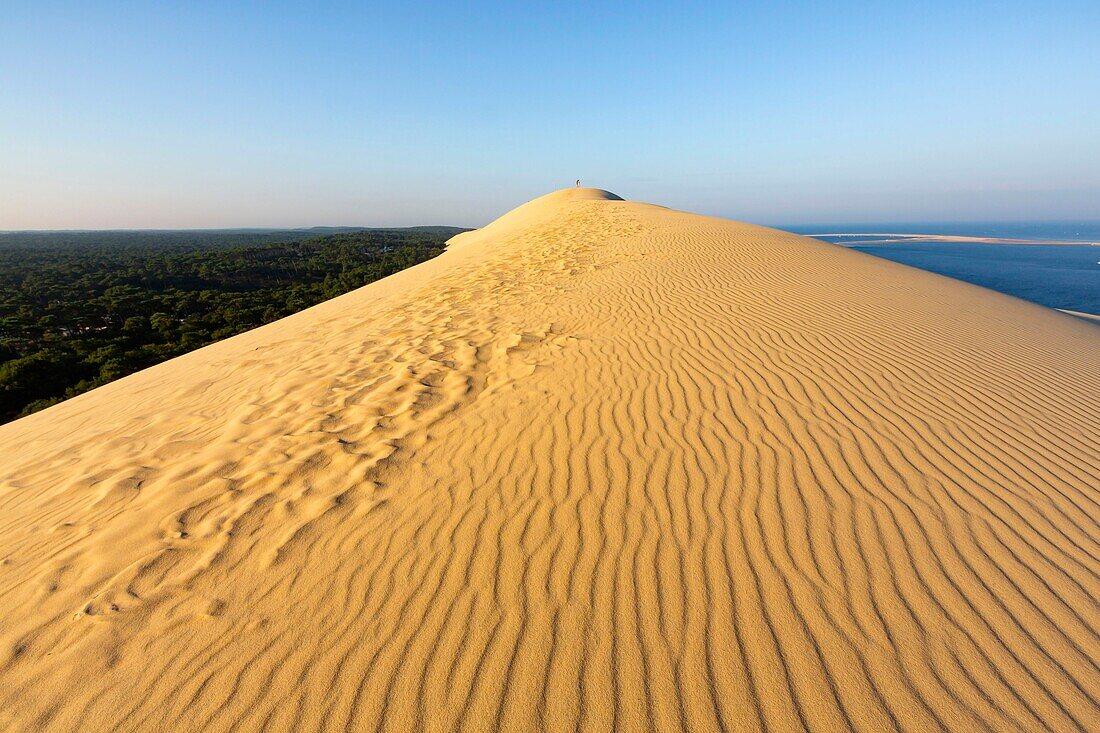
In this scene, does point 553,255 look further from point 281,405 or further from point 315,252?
point 315,252

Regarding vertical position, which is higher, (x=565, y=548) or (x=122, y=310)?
(x=565, y=548)

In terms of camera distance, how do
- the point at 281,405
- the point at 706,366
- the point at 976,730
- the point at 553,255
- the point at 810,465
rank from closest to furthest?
the point at 976,730 → the point at 810,465 → the point at 281,405 → the point at 706,366 → the point at 553,255

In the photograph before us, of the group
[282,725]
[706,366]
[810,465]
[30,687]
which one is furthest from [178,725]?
[706,366]

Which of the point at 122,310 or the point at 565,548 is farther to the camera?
the point at 122,310

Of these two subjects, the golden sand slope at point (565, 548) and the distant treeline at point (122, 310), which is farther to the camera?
the distant treeline at point (122, 310)

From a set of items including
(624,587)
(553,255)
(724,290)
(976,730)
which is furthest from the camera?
(553,255)

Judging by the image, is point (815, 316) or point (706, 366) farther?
point (815, 316)

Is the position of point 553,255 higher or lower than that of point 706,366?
higher
